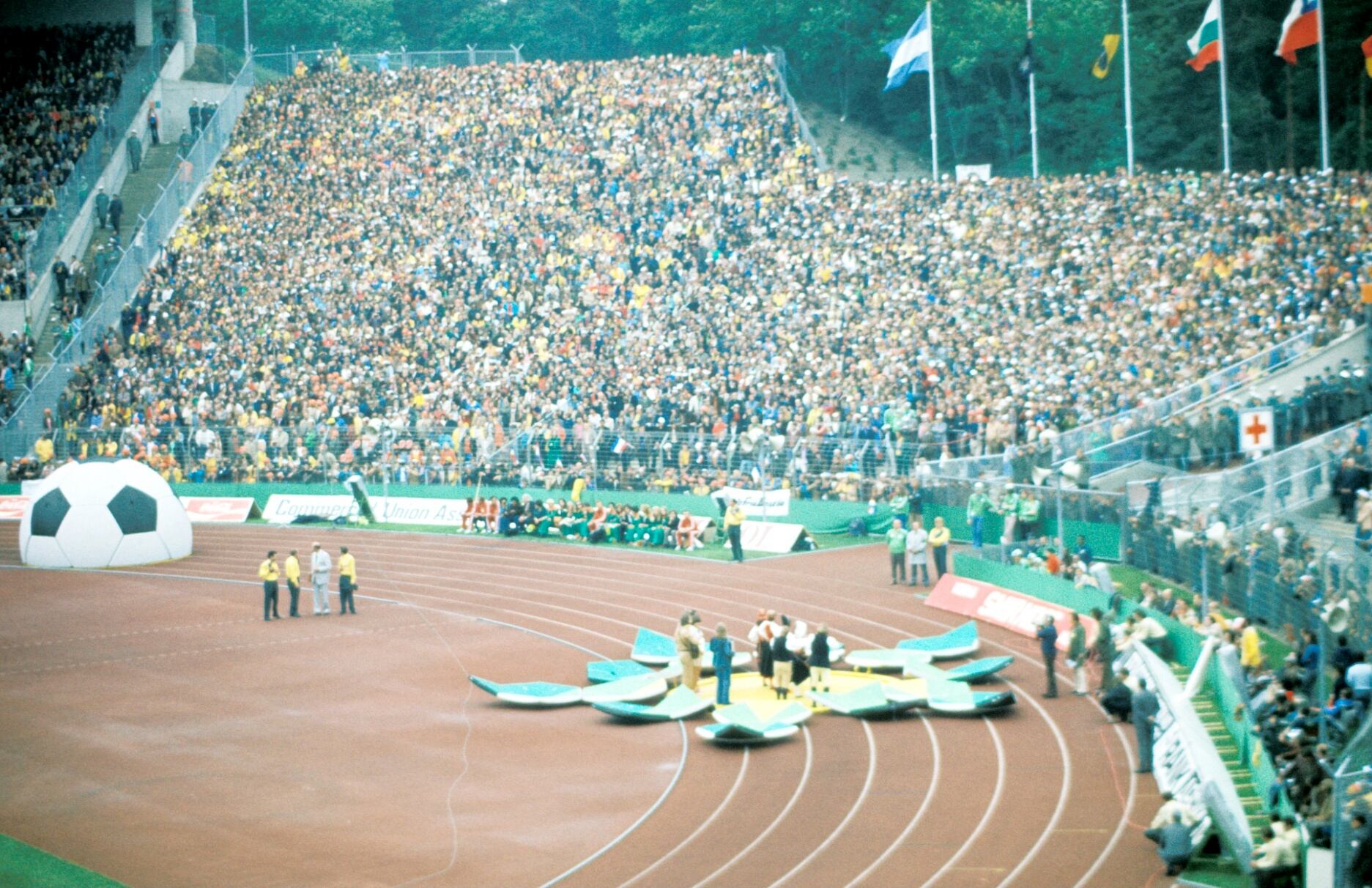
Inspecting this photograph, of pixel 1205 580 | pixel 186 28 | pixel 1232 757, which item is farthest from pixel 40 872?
pixel 186 28

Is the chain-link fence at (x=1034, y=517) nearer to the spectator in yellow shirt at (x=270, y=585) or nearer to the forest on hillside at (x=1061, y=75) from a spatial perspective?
the spectator in yellow shirt at (x=270, y=585)

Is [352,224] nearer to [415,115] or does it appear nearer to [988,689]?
[415,115]

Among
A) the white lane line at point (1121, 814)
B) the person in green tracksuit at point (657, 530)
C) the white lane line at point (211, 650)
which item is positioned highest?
the person in green tracksuit at point (657, 530)

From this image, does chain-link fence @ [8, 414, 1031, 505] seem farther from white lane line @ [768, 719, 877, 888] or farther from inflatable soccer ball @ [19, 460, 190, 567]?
white lane line @ [768, 719, 877, 888]

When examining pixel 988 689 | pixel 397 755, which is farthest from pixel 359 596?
pixel 988 689

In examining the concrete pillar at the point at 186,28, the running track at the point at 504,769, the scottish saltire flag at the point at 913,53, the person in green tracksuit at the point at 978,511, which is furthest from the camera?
the concrete pillar at the point at 186,28

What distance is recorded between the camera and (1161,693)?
17.3 metres

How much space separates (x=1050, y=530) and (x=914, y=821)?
45.4 feet

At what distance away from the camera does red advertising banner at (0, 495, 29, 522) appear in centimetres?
4191

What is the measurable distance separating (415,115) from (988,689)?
122 ft

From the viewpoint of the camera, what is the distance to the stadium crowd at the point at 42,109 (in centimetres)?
5088

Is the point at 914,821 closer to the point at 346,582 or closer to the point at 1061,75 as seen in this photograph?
the point at 346,582

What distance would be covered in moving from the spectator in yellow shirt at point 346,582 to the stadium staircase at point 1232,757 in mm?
14773

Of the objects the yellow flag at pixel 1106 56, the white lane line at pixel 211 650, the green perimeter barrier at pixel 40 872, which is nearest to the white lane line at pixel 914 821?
the green perimeter barrier at pixel 40 872
